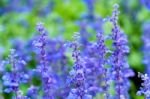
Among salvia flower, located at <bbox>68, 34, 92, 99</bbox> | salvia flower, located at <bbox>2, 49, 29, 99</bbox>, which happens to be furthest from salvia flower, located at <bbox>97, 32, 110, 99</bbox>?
salvia flower, located at <bbox>2, 49, 29, 99</bbox>

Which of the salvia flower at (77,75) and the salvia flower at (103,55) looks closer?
the salvia flower at (77,75)

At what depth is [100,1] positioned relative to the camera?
8.26m

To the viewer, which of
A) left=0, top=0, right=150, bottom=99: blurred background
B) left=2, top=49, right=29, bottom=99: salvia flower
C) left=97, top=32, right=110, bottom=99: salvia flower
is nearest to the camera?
left=2, top=49, right=29, bottom=99: salvia flower

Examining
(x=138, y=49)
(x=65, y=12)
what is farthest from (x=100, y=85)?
(x=65, y=12)

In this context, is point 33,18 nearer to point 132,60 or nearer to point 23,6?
point 23,6

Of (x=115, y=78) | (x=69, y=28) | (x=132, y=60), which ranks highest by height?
(x=69, y=28)

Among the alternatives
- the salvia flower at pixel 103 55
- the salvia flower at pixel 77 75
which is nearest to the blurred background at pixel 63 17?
the salvia flower at pixel 103 55

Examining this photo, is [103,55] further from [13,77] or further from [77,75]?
[13,77]

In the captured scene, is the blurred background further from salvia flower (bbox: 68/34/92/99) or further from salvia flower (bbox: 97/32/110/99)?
salvia flower (bbox: 68/34/92/99)

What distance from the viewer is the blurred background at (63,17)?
24.0 feet

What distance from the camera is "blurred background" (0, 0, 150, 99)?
731cm

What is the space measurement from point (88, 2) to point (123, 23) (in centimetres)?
58

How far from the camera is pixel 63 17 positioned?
7918mm

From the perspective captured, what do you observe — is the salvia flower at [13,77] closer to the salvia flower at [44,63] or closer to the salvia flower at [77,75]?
the salvia flower at [44,63]
